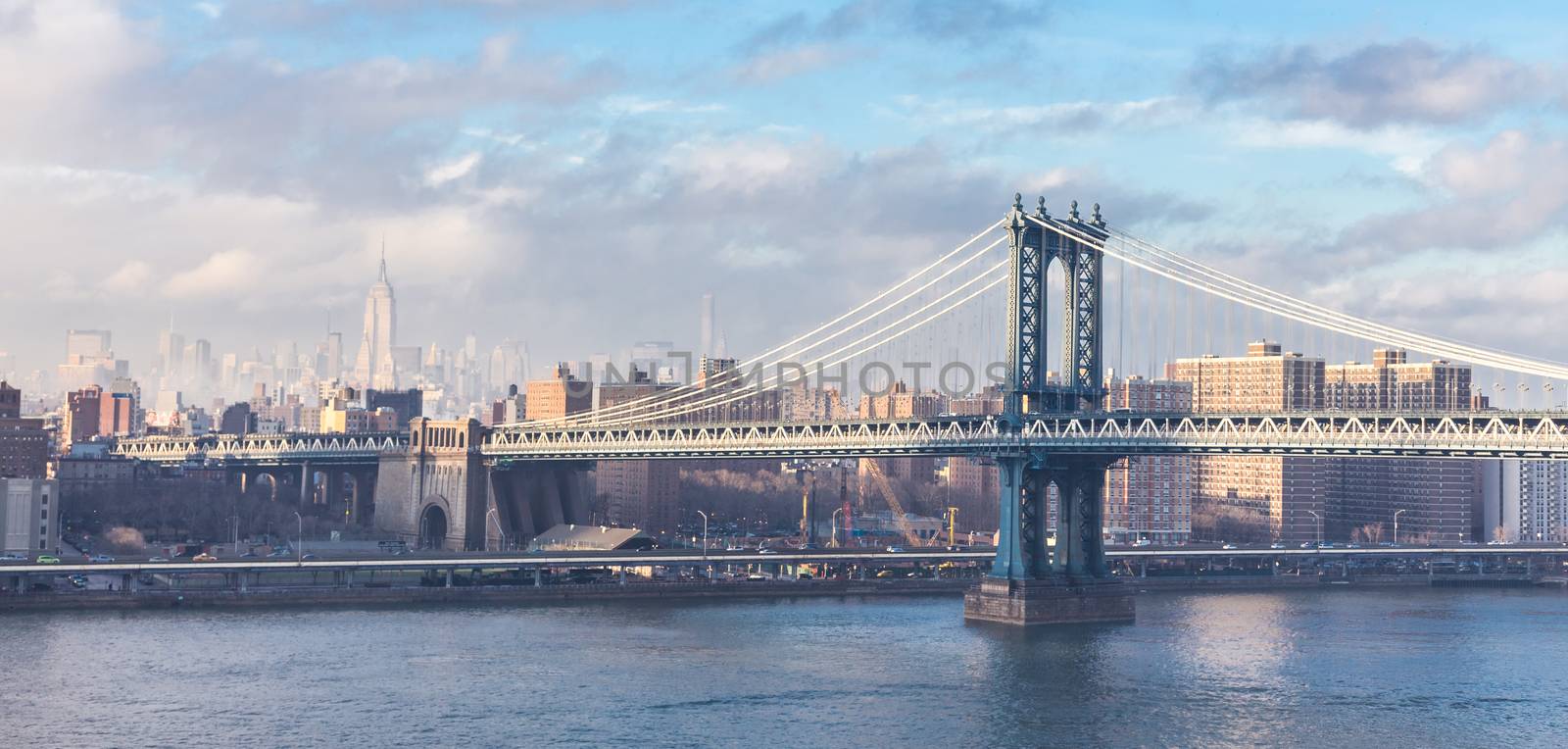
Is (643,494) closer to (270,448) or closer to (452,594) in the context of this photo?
(270,448)

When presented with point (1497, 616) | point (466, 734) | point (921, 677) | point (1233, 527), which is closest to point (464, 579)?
point (921, 677)

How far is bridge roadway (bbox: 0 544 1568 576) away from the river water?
4.11 m

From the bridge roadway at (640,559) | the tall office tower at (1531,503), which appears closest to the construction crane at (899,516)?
the bridge roadway at (640,559)

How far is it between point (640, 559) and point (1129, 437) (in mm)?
24727

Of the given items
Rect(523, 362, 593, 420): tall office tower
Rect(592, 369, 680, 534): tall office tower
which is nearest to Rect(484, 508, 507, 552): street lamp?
Rect(592, 369, 680, 534): tall office tower

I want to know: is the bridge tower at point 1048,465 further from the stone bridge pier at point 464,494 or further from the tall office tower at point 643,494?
the tall office tower at point 643,494

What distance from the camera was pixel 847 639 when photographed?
219 ft

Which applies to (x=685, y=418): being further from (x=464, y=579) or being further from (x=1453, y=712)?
(x=1453, y=712)

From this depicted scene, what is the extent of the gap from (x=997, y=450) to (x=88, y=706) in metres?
35.1

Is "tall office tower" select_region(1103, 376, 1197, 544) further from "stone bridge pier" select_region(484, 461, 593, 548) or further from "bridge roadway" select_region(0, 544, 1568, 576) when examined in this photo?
"stone bridge pier" select_region(484, 461, 593, 548)

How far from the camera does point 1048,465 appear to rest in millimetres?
73000

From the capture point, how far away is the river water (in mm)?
47531

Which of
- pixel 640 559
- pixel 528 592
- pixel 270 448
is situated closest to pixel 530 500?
pixel 640 559

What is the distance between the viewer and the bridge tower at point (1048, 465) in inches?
2854
